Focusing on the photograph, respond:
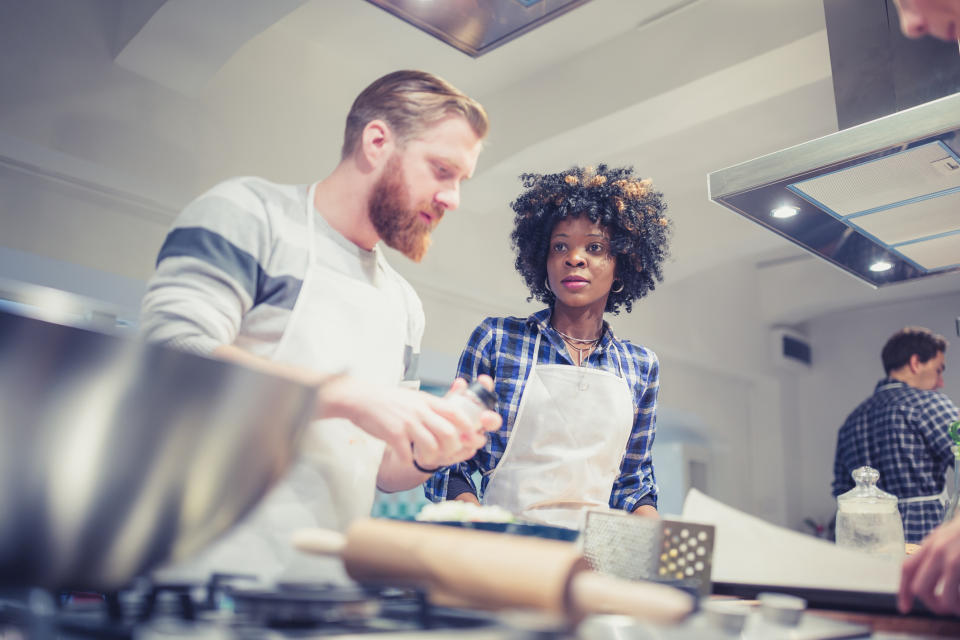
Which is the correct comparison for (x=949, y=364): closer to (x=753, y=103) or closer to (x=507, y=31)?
(x=753, y=103)

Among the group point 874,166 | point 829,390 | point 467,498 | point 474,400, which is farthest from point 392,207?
point 829,390

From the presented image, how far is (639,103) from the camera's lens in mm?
2803

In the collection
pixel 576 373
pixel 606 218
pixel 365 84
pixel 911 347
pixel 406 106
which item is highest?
pixel 365 84

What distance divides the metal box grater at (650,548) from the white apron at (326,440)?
12.7 inches

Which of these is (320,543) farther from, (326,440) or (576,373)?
(576,373)

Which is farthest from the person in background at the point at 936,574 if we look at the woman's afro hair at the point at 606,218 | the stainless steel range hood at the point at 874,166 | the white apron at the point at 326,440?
the woman's afro hair at the point at 606,218

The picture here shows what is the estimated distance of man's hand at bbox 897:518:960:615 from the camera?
55 cm

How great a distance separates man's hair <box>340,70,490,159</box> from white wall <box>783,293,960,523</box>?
5.27m

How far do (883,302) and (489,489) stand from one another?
510 centimetres

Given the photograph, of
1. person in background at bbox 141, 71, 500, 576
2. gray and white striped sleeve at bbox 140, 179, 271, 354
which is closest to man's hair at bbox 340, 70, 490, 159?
person in background at bbox 141, 71, 500, 576

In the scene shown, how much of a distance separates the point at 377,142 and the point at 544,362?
736 millimetres

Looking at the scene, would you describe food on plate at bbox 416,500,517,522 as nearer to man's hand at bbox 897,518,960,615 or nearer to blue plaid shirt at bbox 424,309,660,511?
man's hand at bbox 897,518,960,615

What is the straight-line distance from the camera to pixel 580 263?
5.53ft

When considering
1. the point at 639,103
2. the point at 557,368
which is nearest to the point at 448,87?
the point at 557,368
